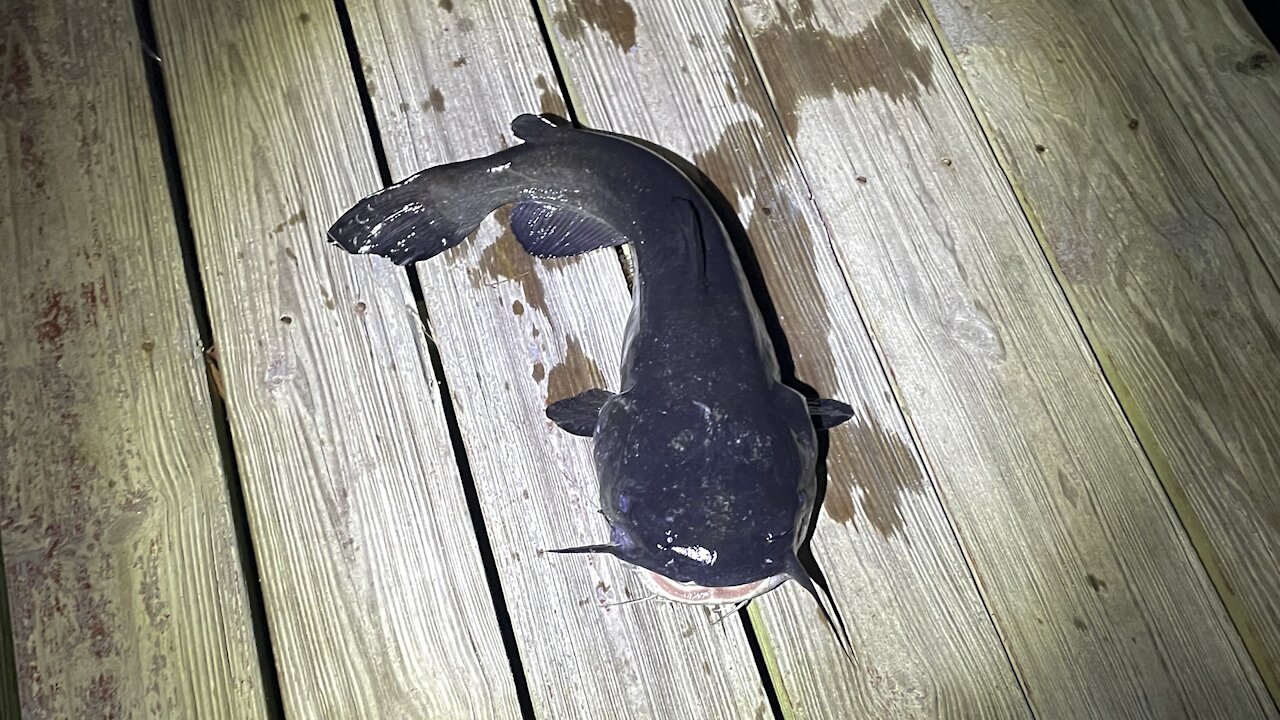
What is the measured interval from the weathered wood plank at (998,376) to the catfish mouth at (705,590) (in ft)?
1.47

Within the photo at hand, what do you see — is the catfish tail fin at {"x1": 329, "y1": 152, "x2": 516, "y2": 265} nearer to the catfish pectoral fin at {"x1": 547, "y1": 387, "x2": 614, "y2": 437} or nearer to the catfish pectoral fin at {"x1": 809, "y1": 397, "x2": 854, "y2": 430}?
the catfish pectoral fin at {"x1": 547, "y1": 387, "x2": 614, "y2": 437}

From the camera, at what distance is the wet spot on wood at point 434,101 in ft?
5.21

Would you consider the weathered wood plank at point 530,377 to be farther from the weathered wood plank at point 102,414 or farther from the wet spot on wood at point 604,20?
the weathered wood plank at point 102,414

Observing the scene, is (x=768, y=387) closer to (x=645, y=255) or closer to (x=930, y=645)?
(x=645, y=255)

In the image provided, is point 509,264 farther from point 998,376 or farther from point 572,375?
point 998,376

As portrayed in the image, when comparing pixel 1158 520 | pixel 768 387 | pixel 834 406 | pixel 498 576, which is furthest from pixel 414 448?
pixel 1158 520

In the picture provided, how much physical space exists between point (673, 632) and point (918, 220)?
907 mm

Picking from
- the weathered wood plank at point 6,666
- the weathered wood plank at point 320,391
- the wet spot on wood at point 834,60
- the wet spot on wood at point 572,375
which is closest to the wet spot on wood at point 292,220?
the weathered wood plank at point 320,391

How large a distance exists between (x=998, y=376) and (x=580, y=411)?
0.78 m

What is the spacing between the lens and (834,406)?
142cm

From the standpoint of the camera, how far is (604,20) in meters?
1.64

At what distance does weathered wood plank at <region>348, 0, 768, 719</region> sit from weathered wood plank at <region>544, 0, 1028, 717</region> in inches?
4.1

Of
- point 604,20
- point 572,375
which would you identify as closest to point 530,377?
point 572,375

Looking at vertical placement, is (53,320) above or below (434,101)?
below
